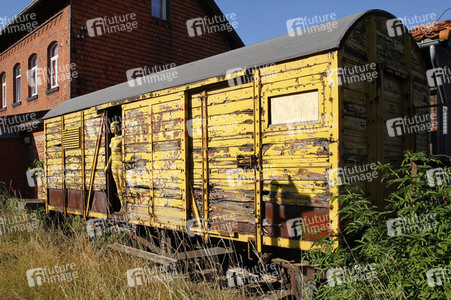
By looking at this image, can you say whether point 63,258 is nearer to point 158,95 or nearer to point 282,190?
point 158,95

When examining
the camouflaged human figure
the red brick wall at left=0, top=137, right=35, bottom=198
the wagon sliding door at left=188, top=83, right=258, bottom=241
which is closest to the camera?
the wagon sliding door at left=188, top=83, right=258, bottom=241

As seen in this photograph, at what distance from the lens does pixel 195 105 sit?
5.68 meters

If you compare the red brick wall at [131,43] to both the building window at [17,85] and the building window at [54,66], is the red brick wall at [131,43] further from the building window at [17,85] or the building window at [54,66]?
the building window at [17,85]

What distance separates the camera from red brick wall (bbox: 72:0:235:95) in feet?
45.4

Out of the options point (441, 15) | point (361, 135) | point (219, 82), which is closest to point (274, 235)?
point (361, 135)

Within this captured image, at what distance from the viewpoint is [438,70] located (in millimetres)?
7457

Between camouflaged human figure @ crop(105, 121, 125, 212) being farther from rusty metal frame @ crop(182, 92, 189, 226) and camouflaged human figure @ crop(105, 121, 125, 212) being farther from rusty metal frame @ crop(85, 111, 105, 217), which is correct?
rusty metal frame @ crop(182, 92, 189, 226)

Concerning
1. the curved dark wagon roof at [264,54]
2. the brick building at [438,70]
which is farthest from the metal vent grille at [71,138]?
the brick building at [438,70]

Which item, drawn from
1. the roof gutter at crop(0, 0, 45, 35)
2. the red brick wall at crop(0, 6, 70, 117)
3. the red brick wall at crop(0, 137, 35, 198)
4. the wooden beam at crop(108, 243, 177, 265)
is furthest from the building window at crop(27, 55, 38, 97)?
the wooden beam at crop(108, 243, 177, 265)

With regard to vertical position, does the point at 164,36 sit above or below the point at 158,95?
above

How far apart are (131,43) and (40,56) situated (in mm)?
3958

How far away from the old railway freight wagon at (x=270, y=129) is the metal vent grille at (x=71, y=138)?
2.04 meters

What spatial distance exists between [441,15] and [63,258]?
31.4ft

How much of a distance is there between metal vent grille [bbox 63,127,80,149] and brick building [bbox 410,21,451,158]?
285 inches
